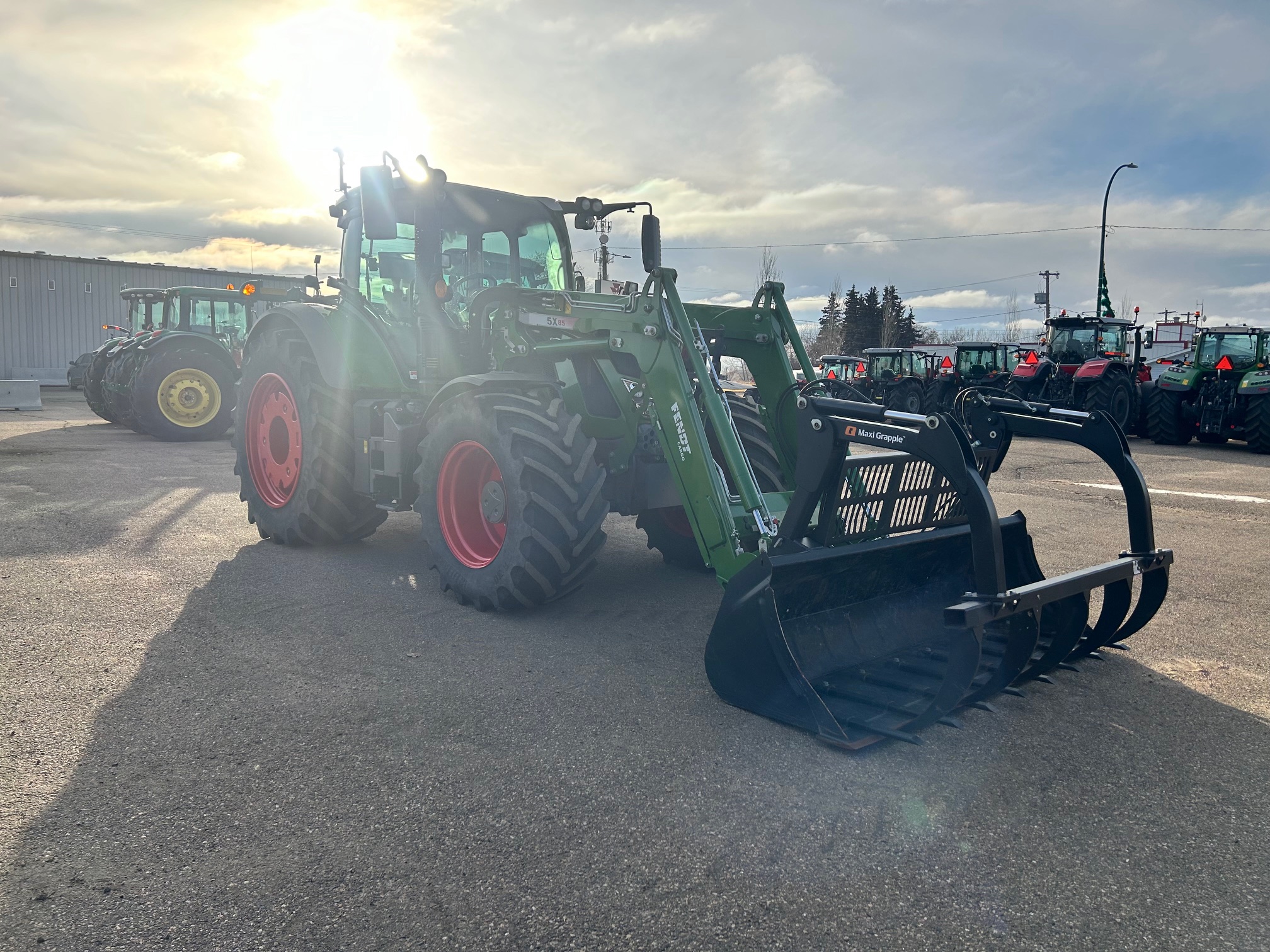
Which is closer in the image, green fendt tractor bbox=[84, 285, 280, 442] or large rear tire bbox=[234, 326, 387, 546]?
large rear tire bbox=[234, 326, 387, 546]

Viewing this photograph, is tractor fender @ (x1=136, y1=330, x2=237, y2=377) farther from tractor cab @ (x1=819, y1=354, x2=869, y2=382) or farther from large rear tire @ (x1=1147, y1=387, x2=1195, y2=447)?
tractor cab @ (x1=819, y1=354, x2=869, y2=382)

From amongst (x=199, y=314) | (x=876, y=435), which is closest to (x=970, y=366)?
(x=199, y=314)

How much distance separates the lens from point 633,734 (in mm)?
3494

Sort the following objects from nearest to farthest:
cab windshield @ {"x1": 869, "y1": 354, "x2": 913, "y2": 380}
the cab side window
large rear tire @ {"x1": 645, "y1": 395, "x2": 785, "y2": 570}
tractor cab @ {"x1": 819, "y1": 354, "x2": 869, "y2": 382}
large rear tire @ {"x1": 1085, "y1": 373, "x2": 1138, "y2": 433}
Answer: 1. large rear tire @ {"x1": 645, "y1": 395, "x2": 785, "y2": 570}
2. the cab side window
3. large rear tire @ {"x1": 1085, "y1": 373, "x2": 1138, "y2": 433}
4. cab windshield @ {"x1": 869, "y1": 354, "x2": 913, "y2": 380}
5. tractor cab @ {"x1": 819, "y1": 354, "x2": 869, "y2": 382}

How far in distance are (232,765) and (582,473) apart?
2.09 m

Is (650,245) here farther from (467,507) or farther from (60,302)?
(60,302)

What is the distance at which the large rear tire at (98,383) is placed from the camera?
1608 centimetres

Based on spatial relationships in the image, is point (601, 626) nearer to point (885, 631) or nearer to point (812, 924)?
point (885, 631)

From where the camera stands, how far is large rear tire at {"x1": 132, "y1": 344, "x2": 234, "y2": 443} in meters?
14.2

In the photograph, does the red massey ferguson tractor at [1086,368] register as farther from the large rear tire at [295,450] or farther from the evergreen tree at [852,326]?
the evergreen tree at [852,326]

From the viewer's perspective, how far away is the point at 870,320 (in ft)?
217

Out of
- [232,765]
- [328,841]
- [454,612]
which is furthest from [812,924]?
[454,612]

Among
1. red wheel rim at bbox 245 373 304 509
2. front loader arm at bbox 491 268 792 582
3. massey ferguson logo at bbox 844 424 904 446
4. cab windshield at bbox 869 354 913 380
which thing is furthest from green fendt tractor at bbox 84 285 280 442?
cab windshield at bbox 869 354 913 380

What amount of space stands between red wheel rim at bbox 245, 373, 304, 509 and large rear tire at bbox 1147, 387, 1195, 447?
16.8m
